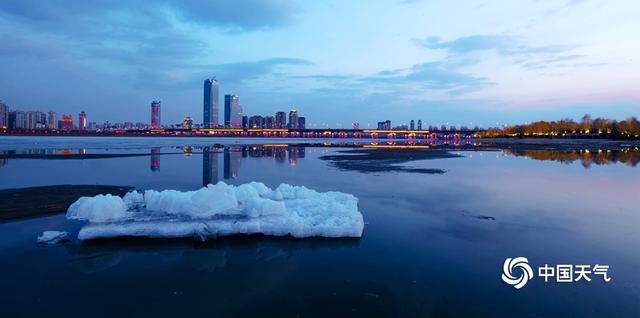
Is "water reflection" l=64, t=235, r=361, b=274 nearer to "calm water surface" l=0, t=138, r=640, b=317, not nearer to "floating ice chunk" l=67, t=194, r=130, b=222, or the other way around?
"calm water surface" l=0, t=138, r=640, b=317

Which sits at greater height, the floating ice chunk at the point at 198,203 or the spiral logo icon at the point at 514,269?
the floating ice chunk at the point at 198,203

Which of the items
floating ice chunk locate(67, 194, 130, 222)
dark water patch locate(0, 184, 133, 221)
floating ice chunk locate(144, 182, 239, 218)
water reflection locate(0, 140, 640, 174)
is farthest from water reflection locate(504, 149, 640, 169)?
dark water patch locate(0, 184, 133, 221)

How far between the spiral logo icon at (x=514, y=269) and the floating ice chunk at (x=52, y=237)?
37.9 ft

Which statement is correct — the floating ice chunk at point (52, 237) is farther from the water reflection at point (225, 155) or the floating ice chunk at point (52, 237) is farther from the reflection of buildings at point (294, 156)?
the reflection of buildings at point (294, 156)

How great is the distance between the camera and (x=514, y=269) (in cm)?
973

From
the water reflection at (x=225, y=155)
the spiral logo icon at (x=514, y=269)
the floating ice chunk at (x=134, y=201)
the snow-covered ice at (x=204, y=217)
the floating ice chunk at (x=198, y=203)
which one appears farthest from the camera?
the water reflection at (x=225, y=155)

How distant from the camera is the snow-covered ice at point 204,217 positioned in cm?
1192

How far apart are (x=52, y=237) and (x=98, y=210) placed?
131 cm

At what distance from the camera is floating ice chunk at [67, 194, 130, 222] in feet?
39.5

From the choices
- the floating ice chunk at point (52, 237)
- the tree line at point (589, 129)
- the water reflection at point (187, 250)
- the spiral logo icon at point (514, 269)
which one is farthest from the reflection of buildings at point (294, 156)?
the tree line at point (589, 129)

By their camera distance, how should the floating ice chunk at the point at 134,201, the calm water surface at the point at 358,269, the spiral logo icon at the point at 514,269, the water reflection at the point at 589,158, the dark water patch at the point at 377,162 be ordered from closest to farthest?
the calm water surface at the point at 358,269
the spiral logo icon at the point at 514,269
the floating ice chunk at the point at 134,201
the dark water patch at the point at 377,162
the water reflection at the point at 589,158

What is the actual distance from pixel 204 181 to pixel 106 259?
14.0 m

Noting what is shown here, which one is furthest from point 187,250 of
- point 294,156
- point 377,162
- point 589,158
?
point 589,158

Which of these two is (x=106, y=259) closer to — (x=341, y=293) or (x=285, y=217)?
(x=285, y=217)
